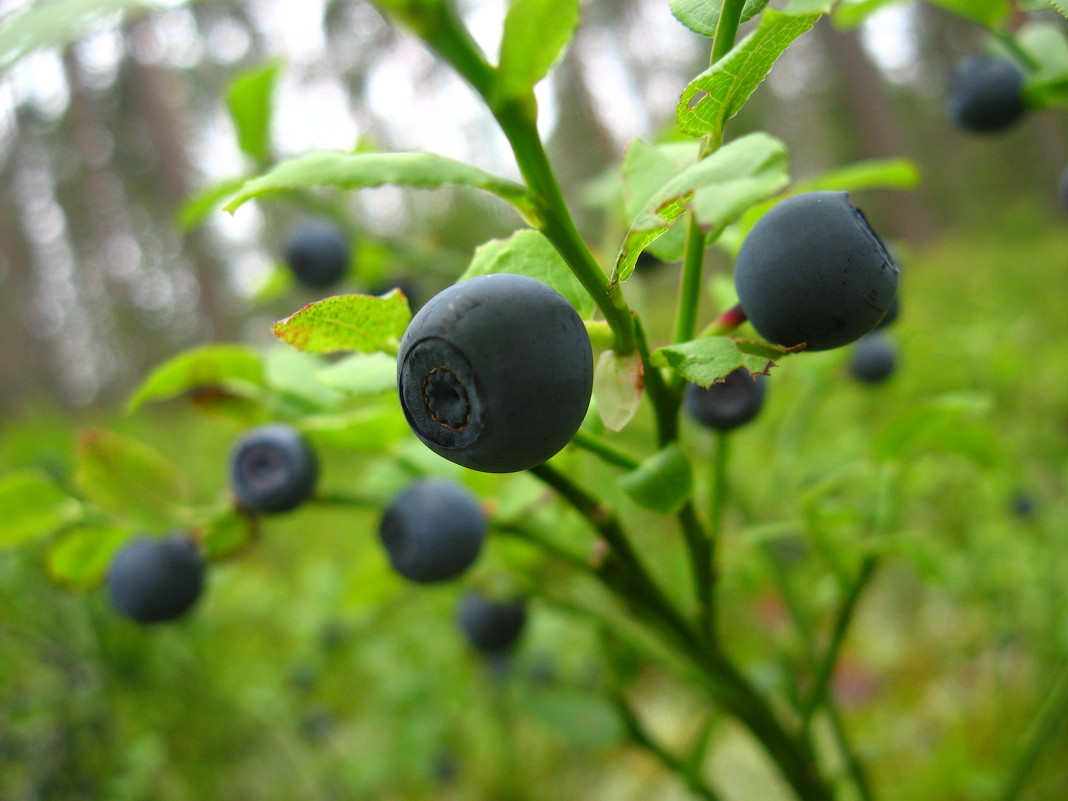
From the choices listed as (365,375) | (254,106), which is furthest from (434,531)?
(254,106)

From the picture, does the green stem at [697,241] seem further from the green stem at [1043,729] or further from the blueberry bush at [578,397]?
the green stem at [1043,729]

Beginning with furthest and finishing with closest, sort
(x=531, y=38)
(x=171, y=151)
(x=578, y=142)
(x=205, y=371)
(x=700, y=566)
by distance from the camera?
(x=578, y=142) → (x=171, y=151) → (x=205, y=371) → (x=700, y=566) → (x=531, y=38)

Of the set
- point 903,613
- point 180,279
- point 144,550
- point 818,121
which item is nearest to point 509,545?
point 144,550

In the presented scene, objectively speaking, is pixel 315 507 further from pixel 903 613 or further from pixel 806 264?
pixel 903 613

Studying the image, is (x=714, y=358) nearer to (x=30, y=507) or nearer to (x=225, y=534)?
(x=225, y=534)

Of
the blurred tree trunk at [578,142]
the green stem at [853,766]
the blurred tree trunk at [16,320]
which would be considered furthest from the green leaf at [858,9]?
the blurred tree trunk at [16,320]

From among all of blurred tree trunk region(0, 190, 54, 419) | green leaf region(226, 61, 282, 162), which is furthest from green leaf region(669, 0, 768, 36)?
blurred tree trunk region(0, 190, 54, 419)
